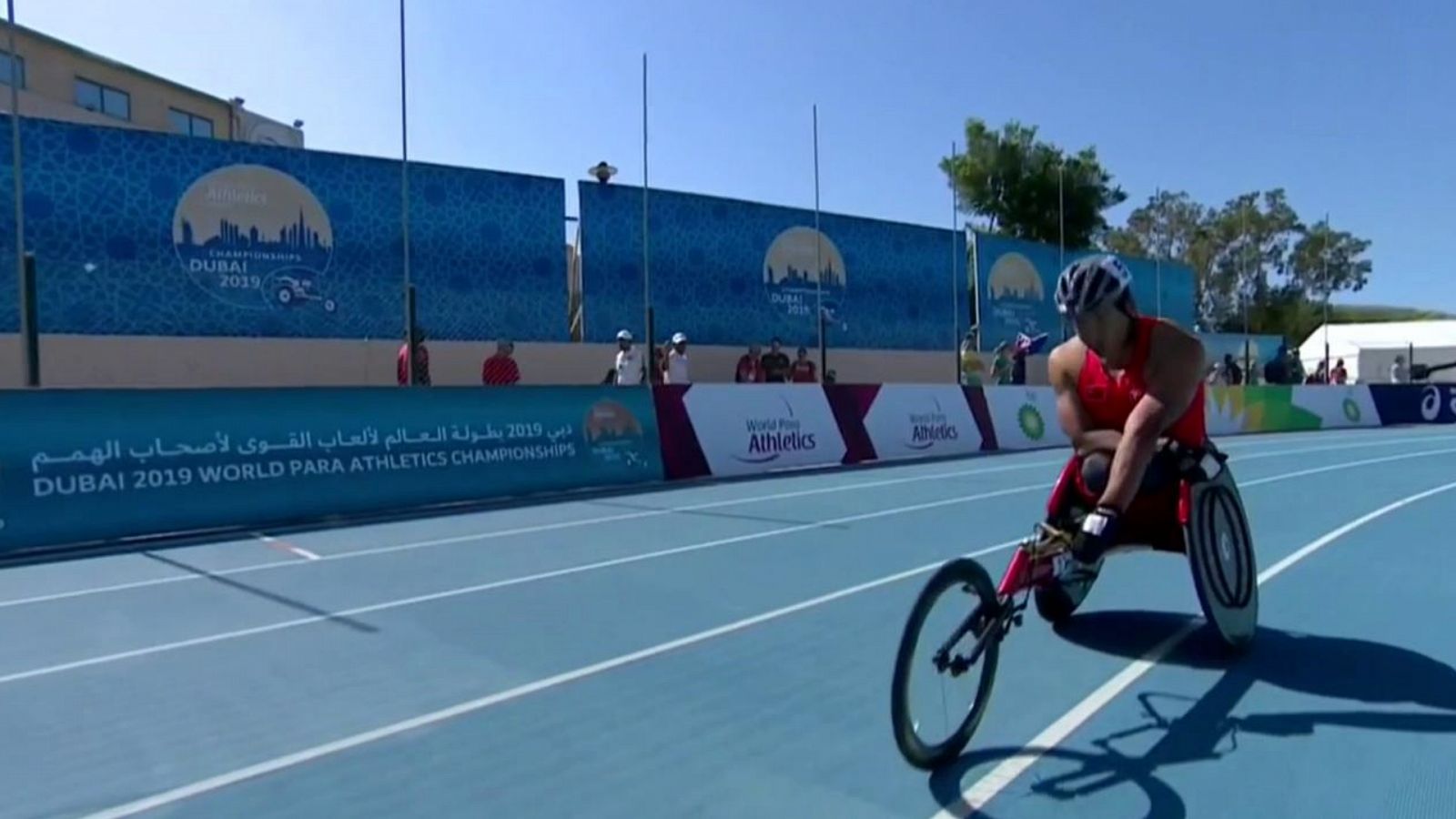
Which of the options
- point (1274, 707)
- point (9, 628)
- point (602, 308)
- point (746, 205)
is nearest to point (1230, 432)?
point (746, 205)

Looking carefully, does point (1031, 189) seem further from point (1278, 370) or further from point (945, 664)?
point (945, 664)

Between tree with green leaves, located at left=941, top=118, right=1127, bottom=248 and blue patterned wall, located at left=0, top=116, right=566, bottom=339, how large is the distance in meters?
30.6

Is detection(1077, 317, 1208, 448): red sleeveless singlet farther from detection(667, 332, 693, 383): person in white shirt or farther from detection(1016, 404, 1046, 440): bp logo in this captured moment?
detection(1016, 404, 1046, 440): bp logo

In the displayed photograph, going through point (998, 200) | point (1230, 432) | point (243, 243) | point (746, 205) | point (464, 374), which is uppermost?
point (998, 200)

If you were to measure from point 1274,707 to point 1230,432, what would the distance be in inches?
896

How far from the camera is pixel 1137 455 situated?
4250mm

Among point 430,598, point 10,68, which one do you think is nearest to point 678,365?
point 10,68

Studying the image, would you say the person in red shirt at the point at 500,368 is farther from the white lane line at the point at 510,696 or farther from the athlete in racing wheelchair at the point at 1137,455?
the athlete in racing wheelchair at the point at 1137,455

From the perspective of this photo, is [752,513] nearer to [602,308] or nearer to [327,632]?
[327,632]

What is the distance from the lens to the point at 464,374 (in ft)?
59.9

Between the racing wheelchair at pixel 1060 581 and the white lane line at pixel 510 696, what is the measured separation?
1.33 feet

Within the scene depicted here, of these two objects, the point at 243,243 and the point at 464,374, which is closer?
the point at 243,243

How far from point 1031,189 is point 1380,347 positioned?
1533cm

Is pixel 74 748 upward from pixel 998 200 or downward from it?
downward
